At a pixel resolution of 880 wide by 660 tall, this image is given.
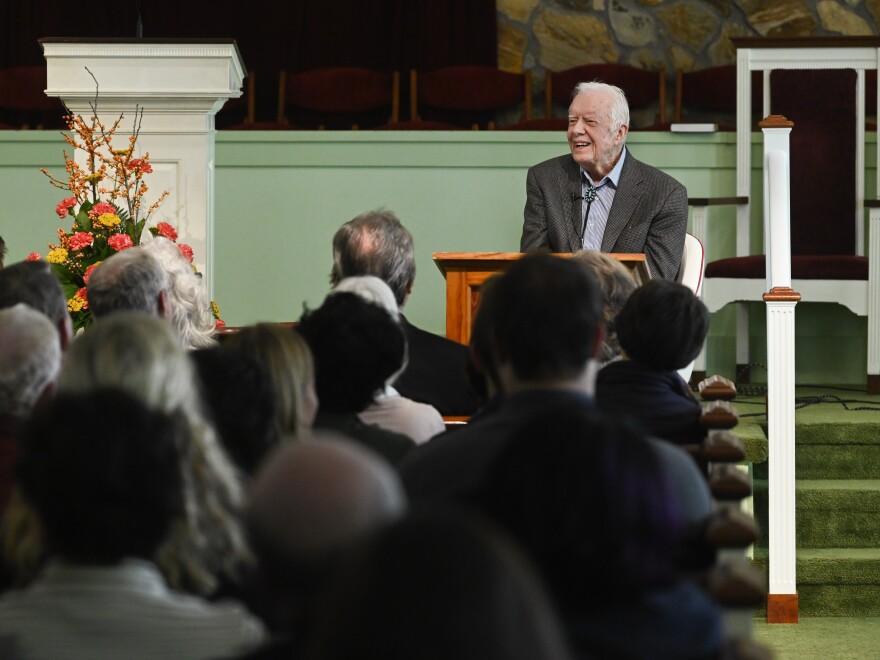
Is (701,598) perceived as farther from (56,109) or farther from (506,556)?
(56,109)

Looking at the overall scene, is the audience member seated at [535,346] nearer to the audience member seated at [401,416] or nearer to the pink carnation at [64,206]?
the audience member seated at [401,416]

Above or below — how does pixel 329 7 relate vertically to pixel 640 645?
above

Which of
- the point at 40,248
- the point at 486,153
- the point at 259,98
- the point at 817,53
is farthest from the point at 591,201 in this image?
the point at 259,98

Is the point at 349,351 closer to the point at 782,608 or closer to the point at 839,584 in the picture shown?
the point at 782,608

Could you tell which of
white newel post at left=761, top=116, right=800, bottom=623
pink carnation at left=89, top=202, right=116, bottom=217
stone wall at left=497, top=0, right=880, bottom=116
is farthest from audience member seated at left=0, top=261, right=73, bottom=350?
stone wall at left=497, top=0, right=880, bottom=116

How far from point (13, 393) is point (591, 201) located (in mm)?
2909

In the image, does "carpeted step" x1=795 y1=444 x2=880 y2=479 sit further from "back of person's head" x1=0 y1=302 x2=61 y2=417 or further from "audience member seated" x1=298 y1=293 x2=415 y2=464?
"back of person's head" x1=0 y1=302 x2=61 y2=417

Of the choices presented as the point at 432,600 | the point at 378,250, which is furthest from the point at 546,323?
the point at 378,250

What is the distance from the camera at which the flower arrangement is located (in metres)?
4.01

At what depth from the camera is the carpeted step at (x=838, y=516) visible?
15.3 feet

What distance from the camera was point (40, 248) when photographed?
605cm

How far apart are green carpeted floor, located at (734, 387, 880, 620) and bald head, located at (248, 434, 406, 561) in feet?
11.5

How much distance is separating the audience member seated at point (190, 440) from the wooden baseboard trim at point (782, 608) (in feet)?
10.5

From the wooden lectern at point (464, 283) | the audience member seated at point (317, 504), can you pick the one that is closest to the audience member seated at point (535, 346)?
the audience member seated at point (317, 504)
